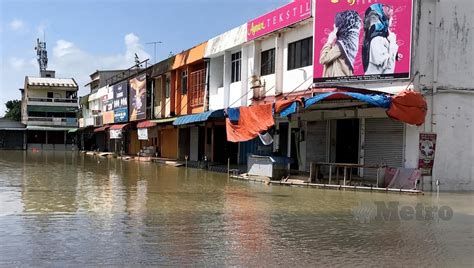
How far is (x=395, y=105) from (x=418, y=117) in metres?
0.88

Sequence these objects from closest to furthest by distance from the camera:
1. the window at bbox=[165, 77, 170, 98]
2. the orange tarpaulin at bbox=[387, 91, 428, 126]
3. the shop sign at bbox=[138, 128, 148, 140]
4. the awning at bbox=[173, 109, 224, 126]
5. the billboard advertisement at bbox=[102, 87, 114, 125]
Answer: the orange tarpaulin at bbox=[387, 91, 428, 126] → the awning at bbox=[173, 109, 224, 126] → the window at bbox=[165, 77, 170, 98] → the shop sign at bbox=[138, 128, 148, 140] → the billboard advertisement at bbox=[102, 87, 114, 125]

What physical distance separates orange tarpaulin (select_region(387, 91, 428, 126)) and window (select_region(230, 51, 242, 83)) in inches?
470

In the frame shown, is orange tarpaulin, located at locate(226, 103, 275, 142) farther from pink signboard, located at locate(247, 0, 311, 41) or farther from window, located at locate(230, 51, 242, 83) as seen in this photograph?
window, located at locate(230, 51, 242, 83)

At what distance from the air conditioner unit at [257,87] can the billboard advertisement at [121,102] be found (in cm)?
2138

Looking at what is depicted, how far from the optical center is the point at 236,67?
89.7 ft

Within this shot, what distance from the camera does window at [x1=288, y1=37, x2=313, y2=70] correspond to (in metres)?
21.0

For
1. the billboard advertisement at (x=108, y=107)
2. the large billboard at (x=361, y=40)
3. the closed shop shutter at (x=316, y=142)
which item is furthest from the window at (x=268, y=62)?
the billboard advertisement at (x=108, y=107)

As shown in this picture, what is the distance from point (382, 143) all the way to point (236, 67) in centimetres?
1096

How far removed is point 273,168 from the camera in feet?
63.5

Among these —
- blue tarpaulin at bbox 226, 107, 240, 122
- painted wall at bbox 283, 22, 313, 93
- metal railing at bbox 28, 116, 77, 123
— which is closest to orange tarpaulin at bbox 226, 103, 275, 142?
blue tarpaulin at bbox 226, 107, 240, 122

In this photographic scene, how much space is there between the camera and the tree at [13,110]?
89787 mm

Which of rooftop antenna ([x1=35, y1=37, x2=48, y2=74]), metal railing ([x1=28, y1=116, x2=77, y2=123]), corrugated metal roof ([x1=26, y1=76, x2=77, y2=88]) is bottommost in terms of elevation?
metal railing ([x1=28, y1=116, x2=77, y2=123])

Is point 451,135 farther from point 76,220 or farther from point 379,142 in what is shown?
point 76,220

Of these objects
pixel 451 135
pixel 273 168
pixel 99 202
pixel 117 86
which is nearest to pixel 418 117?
pixel 451 135
